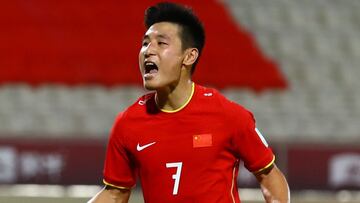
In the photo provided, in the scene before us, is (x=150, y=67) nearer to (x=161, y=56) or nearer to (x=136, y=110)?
(x=161, y=56)

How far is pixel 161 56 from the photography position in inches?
114

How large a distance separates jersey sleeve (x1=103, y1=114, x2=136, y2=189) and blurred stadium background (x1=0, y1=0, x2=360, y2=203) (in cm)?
543

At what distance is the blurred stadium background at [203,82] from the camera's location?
8852mm

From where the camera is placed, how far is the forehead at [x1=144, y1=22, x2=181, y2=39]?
9.59 ft

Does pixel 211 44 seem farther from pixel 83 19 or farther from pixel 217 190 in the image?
pixel 217 190

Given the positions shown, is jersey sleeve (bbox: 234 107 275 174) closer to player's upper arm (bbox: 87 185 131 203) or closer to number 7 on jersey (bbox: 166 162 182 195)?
number 7 on jersey (bbox: 166 162 182 195)

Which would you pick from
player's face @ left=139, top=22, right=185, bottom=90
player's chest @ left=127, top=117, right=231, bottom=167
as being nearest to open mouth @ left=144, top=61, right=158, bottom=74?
player's face @ left=139, top=22, right=185, bottom=90

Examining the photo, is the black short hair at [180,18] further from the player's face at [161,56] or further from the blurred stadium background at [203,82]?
the blurred stadium background at [203,82]

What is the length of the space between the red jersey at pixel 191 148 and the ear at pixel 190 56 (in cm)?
14

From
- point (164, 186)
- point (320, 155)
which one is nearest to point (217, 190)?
point (164, 186)

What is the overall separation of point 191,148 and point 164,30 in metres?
0.43

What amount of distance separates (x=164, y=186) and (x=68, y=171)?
616 cm

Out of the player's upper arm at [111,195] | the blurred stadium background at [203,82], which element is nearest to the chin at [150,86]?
the player's upper arm at [111,195]

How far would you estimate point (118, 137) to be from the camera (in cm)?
301
